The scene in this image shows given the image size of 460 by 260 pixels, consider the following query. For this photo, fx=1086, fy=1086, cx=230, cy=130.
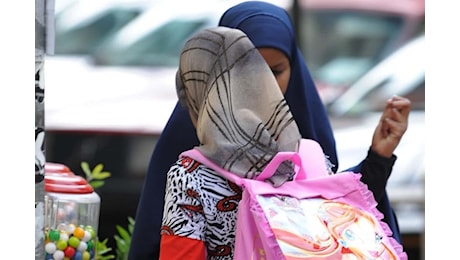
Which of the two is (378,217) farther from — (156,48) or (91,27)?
(91,27)

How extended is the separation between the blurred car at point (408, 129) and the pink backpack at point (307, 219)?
10.8 ft

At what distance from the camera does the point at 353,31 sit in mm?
7637

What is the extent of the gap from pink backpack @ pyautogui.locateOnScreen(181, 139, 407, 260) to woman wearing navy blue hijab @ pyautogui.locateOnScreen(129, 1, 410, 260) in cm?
41

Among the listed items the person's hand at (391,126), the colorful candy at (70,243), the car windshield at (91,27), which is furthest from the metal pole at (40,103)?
the car windshield at (91,27)

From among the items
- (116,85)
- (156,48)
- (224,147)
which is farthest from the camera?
(156,48)

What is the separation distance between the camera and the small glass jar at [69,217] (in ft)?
10.0

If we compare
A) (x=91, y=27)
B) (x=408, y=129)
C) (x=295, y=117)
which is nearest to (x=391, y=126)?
(x=295, y=117)

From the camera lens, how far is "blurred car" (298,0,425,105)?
742 centimetres

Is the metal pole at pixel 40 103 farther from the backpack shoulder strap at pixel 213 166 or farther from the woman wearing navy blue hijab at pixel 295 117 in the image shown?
the woman wearing navy blue hijab at pixel 295 117

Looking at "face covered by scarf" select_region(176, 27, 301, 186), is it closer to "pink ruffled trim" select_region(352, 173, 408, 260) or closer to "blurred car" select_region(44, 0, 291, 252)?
"pink ruffled trim" select_region(352, 173, 408, 260)

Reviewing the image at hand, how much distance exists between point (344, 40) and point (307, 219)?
533 centimetres

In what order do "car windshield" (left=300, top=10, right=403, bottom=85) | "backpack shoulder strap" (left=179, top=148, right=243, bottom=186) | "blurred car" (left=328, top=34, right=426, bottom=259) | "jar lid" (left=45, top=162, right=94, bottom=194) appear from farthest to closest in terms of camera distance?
"car windshield" (left=300, top=10, right=403, bottom=85) < "blurred car" (left=328, top=34, right=426, bottom=259) < "jar lid" (left=45, top=162, right=94, bottom=194) < "backpack shoulder strap" (left=179, top=148, right=243, bottom=186)

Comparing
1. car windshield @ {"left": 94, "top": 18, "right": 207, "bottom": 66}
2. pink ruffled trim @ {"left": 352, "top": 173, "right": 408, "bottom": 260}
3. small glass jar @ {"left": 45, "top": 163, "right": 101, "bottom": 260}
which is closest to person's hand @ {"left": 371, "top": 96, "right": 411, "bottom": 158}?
pink ruffled trim @ {"left": 352, "top": 173, "right": 408, "bottom": 260}
